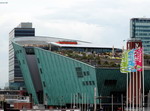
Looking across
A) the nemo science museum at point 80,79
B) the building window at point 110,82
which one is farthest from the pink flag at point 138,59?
the building window at point 110,82

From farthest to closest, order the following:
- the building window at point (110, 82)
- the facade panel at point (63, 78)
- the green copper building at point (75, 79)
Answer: the facade panel at point (63, 78)
the building window at point (110, 82)
the green copper building at point (75, 79)

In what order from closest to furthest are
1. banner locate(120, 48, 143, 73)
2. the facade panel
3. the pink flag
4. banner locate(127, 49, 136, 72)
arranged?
the pink flag
banner locate(120, 48, 143, 73)
banner locate(127, 49, 136, 72)
the facade panel

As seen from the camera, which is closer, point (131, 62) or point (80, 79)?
point (131, 62)

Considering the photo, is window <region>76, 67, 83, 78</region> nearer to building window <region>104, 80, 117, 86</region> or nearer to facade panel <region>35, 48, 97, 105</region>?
facade panel <region>35, 48, 97, 105</region>

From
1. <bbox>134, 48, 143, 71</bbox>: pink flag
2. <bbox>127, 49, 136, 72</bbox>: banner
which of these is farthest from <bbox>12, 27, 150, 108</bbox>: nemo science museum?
<bbox>134, 48, 143, 71</bbox>: pink flag

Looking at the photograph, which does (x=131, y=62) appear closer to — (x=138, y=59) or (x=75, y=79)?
(x=138, y=59)

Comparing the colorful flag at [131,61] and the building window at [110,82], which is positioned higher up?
the colorful flag at [131,61]

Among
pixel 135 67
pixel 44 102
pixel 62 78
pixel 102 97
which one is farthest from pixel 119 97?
pixel 135 67

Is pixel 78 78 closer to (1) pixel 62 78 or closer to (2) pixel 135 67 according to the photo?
(1) pixel 62 78

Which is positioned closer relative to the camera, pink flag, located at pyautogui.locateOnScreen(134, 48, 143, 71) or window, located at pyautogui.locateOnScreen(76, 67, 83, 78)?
pink flag, located at pyautogui.locateOnScreen(134, 48, 143, 71)

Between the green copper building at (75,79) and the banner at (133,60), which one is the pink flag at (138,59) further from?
the green copper building at (75,79)

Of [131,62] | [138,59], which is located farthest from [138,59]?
[131,62]

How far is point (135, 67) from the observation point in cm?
11438

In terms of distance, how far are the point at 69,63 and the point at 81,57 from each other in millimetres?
6134
